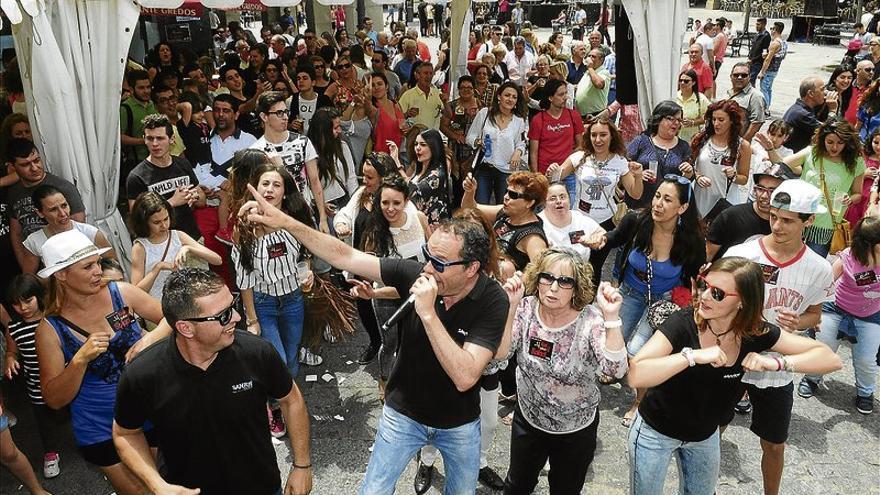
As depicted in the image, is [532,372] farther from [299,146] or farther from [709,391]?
[299,146]

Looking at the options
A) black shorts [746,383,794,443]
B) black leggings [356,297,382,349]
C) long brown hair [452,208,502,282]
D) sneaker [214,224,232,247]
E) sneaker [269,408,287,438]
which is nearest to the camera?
black shorts [746,383,794,443]

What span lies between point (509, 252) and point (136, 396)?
2.53m

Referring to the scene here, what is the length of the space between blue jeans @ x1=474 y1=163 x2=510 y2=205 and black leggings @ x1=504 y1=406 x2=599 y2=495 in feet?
13.3

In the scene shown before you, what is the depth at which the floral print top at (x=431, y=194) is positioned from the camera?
5457 mm

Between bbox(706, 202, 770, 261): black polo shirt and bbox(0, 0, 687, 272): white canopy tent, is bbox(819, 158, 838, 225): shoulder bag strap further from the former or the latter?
bbox(0, 0, 687, 272): white canopy tent

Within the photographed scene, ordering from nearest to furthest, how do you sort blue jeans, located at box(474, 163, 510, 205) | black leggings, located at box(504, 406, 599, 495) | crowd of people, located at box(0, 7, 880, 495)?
1. crowd of people, located at box(0, 7, 880, 495)
2. black leggings, located at box(504, 406, 599, 495)
3. blue jeans, located at box(474, 163, 510, 205)

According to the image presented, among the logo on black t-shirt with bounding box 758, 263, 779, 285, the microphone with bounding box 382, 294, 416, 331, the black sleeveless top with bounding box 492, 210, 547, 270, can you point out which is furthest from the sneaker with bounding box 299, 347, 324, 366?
the logo on black t-shirt with bounding box 758, 263, 779, 285

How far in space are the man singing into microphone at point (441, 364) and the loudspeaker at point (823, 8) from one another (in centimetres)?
3386

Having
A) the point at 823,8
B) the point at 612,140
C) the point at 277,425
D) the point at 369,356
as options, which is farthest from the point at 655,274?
the point at 823,8

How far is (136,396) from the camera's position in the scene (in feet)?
8.75

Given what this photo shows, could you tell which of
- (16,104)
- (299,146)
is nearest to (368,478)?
(299,146)

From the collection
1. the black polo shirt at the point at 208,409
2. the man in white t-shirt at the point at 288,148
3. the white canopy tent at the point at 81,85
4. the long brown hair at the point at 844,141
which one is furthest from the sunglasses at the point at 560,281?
the white canopy tent at the point at 81,85

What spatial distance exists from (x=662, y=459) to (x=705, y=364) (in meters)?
0.57

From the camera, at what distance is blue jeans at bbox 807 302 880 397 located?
4766mm
